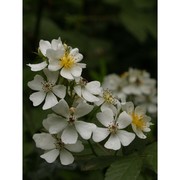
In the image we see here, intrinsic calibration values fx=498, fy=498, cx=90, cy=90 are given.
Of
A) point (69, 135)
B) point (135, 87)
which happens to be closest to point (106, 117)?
point (69, 135)

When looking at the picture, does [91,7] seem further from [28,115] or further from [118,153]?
[118,153]

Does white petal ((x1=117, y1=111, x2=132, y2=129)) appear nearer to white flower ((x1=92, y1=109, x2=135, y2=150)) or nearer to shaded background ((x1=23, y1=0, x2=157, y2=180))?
white flower ((x1=92, y1=109, x2=135, y2=150))

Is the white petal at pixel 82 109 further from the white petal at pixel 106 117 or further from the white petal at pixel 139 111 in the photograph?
the white petal at pixel 139 111

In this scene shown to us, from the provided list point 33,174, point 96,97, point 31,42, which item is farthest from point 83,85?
point 31,42

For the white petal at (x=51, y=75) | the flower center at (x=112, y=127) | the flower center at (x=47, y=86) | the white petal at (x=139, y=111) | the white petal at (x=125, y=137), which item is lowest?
the white petal at (x=125, y=137)

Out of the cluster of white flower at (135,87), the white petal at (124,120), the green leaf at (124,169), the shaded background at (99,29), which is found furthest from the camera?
the shaded background at (99,29)

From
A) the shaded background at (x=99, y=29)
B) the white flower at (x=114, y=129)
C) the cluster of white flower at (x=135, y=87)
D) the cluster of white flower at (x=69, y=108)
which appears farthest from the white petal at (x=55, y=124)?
the shaded background at (x=99, y=29)

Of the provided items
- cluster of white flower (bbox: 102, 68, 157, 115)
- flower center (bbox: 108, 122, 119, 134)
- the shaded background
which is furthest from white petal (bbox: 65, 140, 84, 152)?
the shaded background
